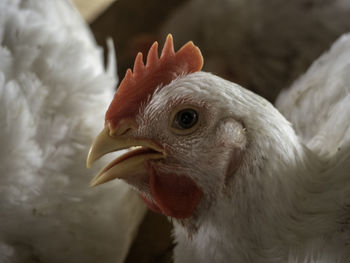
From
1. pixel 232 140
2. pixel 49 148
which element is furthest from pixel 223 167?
pixel 49 148

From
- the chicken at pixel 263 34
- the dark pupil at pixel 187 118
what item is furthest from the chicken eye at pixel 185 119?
the chicken at pixel 263 34

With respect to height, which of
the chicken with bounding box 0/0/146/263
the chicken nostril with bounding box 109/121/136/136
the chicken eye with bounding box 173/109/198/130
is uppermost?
the chicken eye with bounding box 173/109/198/130

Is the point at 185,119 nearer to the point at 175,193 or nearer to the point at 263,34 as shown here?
the point at 175,193

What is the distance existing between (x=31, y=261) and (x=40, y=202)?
0.17m

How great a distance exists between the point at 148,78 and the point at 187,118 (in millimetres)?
134

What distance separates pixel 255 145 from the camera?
2.69 feet

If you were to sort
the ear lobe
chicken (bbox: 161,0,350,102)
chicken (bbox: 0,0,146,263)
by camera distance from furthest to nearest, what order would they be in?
chicken (bbox: 161,0,350,102) → chicken (bbox: 0,0,146,263) → the ear lobe

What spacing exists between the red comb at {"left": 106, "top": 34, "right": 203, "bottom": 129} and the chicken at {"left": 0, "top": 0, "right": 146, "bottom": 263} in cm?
32

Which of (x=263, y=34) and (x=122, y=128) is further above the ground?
(x=122, y=128)

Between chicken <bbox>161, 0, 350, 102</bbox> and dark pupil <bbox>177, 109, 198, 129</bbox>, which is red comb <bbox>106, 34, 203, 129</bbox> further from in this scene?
chicken <bbox>161, 0, 350, 102</bbox>

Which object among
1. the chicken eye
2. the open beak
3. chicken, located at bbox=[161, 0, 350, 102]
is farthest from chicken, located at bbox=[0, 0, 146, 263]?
chicken, located at bbox=[161, 0, 350, 102]

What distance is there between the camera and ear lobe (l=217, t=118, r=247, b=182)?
804 mm

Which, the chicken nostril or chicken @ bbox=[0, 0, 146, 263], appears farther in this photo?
chicken @ bbox=[0, 0, 146, 263]

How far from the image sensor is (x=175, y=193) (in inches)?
34.4
